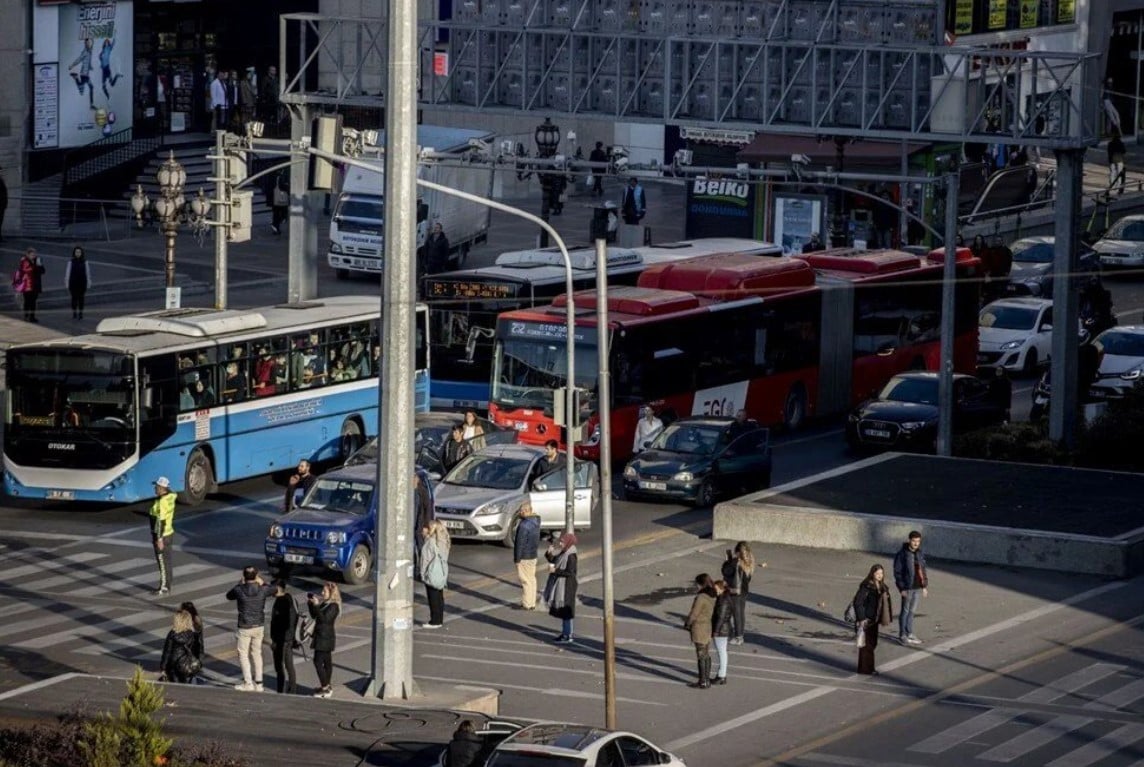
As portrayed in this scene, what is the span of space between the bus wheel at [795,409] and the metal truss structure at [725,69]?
19.5ft

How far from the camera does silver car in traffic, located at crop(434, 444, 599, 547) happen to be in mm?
34969

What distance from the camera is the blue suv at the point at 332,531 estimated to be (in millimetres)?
32312

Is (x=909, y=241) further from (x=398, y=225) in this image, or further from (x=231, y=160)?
(x=398, y=225)

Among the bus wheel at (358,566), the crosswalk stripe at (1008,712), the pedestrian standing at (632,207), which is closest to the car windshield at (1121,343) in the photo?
the pedestrian standing at (632,207)

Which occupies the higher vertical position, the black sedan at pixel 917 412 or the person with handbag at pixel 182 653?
the black sedan at pixel 917 412

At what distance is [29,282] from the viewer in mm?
51406

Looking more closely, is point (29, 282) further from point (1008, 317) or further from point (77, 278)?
point (1008, 317)

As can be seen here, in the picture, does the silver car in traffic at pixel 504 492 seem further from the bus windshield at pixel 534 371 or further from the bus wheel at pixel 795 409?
the bus wheel at pixel 795 409

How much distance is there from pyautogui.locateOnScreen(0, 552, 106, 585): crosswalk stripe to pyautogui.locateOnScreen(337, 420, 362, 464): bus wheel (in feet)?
24.9

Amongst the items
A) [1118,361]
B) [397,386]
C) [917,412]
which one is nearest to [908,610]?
[397,386]

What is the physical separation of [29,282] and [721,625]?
28471 millimetres

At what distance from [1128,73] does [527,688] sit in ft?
237

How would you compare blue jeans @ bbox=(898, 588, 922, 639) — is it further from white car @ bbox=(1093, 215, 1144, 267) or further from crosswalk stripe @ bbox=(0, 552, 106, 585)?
white car @ bbox=(1093, 215, 1144, 267)

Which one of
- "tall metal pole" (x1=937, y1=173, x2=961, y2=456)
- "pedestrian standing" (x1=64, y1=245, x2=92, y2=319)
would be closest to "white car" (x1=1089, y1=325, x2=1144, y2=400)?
"tall metal pole" (x1=937, y1=173, x2=961, y2=456)
